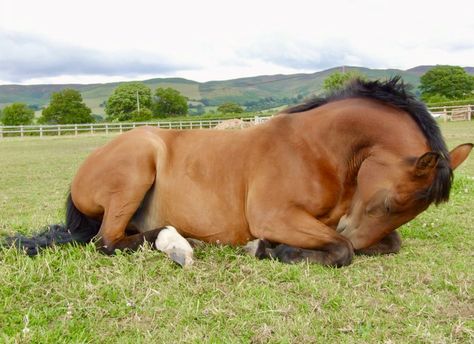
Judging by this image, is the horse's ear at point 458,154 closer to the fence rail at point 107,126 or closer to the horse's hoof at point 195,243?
the horse's hoof at point 195,243

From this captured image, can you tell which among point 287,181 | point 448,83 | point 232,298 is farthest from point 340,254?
point 448,83

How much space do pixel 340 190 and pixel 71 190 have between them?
291cm

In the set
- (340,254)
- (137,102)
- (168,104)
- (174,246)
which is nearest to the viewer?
(340,254)

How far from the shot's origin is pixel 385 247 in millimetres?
4652

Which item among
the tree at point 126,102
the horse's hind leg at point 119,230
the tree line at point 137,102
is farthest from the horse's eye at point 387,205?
the tree at point 126,102

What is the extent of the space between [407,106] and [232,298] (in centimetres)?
248

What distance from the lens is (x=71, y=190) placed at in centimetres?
524

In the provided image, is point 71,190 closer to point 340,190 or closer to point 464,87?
point 340,190

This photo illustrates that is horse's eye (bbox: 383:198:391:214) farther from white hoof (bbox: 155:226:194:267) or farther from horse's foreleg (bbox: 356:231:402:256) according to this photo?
white hoof (bbox: 155:226:194:267)

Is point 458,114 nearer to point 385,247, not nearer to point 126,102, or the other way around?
point 385,247

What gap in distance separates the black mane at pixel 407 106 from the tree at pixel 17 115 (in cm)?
8317

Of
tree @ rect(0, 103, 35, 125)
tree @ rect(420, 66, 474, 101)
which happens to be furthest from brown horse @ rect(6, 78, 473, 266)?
tree @ rect(0, 103, 35, 125)

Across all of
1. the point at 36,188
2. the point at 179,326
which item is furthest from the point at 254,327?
the point at 36,188

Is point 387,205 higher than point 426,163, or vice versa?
point 426,163
